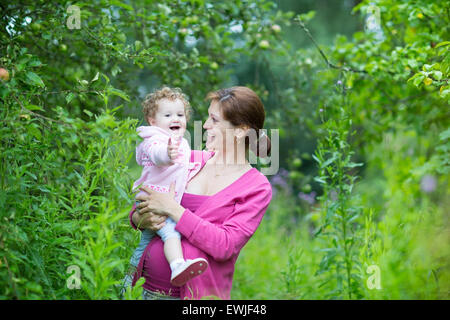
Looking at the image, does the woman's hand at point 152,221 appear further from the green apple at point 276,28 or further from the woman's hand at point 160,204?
the green apple at point 276,28

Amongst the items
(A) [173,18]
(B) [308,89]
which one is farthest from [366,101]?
(A) [173,18]

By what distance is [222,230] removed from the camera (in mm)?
1952

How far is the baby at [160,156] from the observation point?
6.39 ft

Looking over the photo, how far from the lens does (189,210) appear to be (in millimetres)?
2004

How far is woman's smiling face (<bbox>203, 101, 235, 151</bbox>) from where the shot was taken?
7.15 feet

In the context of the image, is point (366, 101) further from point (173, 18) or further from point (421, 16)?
point (173, 18)

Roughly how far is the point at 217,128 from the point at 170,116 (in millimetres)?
236

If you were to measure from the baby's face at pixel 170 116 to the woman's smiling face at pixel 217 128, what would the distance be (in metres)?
0.15

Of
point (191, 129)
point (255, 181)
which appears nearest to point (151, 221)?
point (255, 181)

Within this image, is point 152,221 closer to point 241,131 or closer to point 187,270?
point 187,270

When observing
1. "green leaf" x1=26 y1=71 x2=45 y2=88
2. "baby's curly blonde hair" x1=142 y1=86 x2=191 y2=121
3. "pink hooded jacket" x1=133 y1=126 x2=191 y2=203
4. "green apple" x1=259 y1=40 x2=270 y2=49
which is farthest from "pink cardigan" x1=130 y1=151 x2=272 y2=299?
"green apple" x1=259 y1=40 x2=270 y2=49

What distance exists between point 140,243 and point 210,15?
179 cm

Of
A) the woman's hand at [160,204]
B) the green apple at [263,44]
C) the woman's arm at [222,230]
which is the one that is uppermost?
the green apple at [263,44]

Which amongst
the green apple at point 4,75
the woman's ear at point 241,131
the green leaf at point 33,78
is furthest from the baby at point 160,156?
the green apple at point 4,75
